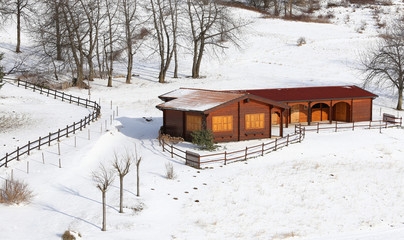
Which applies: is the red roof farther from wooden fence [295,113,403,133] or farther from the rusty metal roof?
the rusty metal roof

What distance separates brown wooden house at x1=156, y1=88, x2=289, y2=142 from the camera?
112 feet

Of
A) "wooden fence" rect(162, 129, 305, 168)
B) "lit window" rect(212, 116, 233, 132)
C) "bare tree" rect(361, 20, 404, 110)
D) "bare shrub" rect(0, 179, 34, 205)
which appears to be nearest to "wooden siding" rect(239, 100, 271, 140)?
"lit window" rect(212, 116, 233, 132)

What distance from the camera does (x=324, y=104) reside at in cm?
4434

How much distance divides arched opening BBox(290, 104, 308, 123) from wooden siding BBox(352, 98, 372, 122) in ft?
15.2

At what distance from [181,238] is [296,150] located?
15.9m

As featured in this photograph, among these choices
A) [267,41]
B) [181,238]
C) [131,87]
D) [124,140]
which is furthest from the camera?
[267,41]

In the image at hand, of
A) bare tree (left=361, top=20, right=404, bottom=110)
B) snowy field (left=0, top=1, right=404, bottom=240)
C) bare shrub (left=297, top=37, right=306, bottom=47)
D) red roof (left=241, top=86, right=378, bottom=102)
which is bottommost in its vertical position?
snowy field (left=0, top=1, right=404, bottom=240)

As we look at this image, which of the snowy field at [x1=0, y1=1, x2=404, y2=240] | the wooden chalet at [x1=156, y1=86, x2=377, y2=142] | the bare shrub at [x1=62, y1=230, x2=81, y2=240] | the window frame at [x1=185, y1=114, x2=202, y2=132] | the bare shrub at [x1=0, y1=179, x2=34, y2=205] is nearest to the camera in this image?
the bare shrub at [x1=62, y1=230, x2=81, y2=240]

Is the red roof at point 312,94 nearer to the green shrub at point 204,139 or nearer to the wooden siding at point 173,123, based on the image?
the wooden siding at point 173,123

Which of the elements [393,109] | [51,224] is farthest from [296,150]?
[393,109]

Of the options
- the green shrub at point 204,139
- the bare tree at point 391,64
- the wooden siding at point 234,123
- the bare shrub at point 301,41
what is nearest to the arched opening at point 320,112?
the bare tree at point 391,64

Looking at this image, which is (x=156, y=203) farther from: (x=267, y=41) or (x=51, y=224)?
(x=267, y=41)

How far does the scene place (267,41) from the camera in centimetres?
8662

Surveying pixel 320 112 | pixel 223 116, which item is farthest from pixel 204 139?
pixel 320 112
